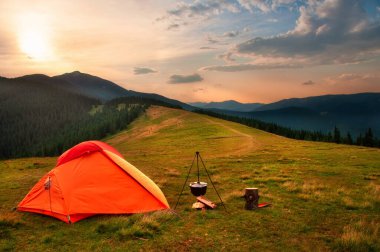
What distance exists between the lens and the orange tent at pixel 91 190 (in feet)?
43.9

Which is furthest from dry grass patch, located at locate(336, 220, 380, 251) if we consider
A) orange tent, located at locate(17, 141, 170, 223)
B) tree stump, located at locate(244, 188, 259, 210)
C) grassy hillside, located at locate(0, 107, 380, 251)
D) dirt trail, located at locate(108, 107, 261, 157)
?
dirt trail, located at locate(108, 107, 261, 157)

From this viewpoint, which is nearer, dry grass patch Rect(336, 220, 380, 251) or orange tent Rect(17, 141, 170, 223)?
dry grass patch Rect(336, 220, 380, 251)

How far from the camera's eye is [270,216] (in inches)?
534

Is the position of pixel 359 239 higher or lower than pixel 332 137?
higher

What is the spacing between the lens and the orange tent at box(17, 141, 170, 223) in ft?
43.9

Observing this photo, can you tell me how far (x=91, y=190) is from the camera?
13.7 metres

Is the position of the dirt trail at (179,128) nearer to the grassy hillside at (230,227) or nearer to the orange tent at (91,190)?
the grassy hillside at (230,227)

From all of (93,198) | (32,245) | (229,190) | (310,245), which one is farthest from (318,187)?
(32,245)

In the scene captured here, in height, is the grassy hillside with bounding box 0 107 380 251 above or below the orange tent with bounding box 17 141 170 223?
below

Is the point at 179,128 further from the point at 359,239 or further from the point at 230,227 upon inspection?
the point at 359,239

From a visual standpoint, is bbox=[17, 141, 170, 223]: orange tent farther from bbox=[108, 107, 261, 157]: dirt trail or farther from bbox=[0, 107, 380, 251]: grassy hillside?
bbox=[108, 107, 261, 157]: dirt trail

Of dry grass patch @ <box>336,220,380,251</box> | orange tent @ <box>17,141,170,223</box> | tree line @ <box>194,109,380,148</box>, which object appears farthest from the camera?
tree line @ <box>194,109,380,148</box>

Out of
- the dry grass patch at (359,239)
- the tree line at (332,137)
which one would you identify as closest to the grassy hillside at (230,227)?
the dry grass patch at (359,239)

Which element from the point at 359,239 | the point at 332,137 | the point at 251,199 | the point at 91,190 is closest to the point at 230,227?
the point at 251,199
